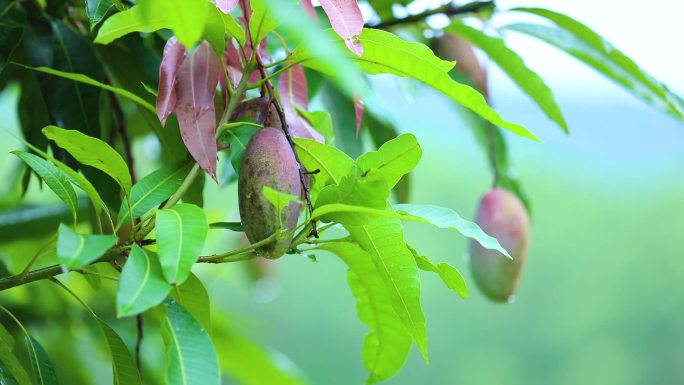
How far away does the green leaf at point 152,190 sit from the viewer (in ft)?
1.44

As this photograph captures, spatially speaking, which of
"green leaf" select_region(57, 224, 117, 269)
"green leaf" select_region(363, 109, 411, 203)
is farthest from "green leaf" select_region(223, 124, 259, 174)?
"green leaf" select_region(363, 109, 411, 203)

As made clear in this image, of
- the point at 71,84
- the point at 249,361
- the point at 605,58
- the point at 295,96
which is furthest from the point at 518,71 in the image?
the point at 249,361

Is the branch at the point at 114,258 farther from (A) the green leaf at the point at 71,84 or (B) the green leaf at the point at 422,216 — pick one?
(A) the green leaf at the point at 71,84

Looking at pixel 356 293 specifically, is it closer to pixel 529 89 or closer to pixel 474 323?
pixel 529 89

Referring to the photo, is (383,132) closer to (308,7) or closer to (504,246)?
(504,246)

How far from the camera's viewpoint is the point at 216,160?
44cm

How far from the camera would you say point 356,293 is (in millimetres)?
507

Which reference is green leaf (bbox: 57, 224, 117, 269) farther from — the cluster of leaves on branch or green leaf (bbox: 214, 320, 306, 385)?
green leaf (bbox: 214, 320, 306, 385)

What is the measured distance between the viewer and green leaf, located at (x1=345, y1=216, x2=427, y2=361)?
423mm

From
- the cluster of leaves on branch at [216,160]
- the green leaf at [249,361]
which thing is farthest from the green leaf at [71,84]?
the green leaf at [249,361]

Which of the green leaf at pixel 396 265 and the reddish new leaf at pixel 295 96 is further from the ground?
the reddish new leaf at pixel 295 96

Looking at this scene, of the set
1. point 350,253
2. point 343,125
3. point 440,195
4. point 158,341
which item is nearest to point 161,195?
point 350,253

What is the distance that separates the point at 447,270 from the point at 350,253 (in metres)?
0.05

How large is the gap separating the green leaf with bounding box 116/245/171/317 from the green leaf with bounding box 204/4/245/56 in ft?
0.38
